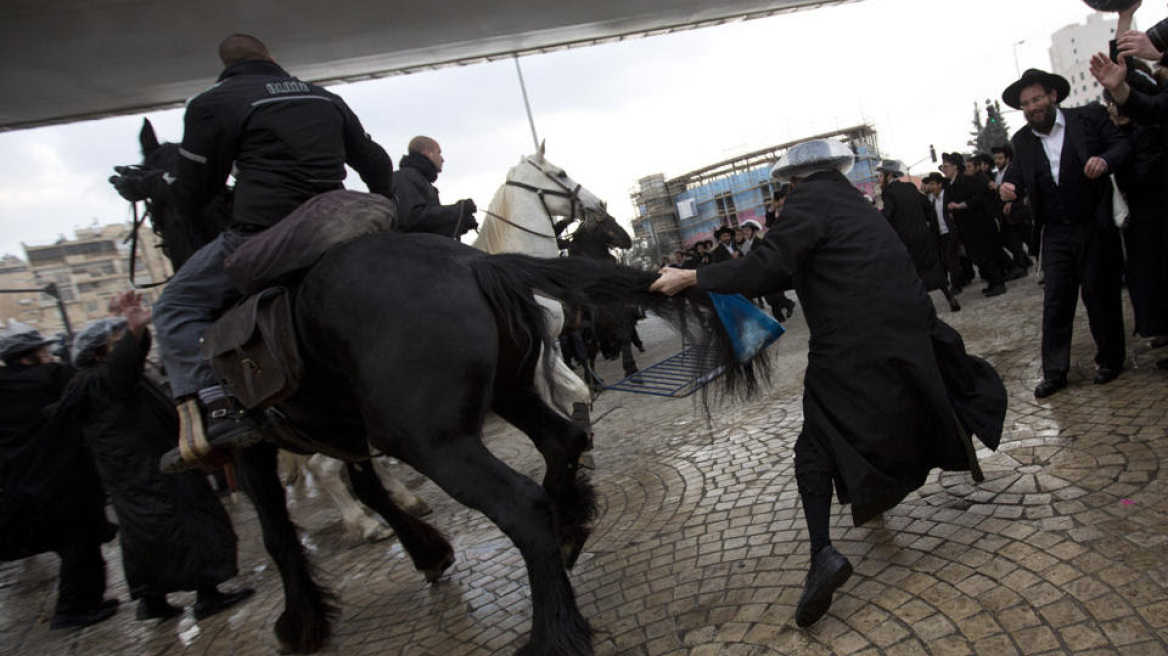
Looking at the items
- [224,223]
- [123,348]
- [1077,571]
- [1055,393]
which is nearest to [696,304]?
[1077,571]

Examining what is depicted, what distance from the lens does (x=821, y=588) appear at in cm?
244

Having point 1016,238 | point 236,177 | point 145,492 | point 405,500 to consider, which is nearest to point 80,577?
point 145,492

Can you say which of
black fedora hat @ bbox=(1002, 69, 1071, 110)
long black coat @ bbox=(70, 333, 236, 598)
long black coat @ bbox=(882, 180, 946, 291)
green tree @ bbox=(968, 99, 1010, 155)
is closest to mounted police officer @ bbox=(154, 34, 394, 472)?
long black coat @ bbox=(70, 333, 236, 598)

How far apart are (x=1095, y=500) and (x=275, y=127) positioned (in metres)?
3.93

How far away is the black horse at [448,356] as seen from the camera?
246 centimetres

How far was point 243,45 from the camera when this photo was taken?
3.14 metres

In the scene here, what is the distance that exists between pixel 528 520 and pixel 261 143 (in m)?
2.00

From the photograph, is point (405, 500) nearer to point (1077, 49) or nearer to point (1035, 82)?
point (1035, 82)

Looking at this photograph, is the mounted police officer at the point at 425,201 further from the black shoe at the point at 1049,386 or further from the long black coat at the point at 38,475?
the black shoe at the point at 1049,386

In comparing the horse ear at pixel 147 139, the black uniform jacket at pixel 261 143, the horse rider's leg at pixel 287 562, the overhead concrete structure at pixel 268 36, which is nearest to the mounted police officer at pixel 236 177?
the black uniform jacket at pixel 261 143

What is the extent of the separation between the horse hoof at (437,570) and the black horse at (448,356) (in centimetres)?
110

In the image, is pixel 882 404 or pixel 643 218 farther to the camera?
pixel 643 218

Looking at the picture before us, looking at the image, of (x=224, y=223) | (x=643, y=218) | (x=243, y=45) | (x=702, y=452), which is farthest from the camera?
(x=643, y=218)

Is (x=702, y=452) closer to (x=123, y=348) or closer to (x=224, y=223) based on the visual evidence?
(x=224, y=223)
